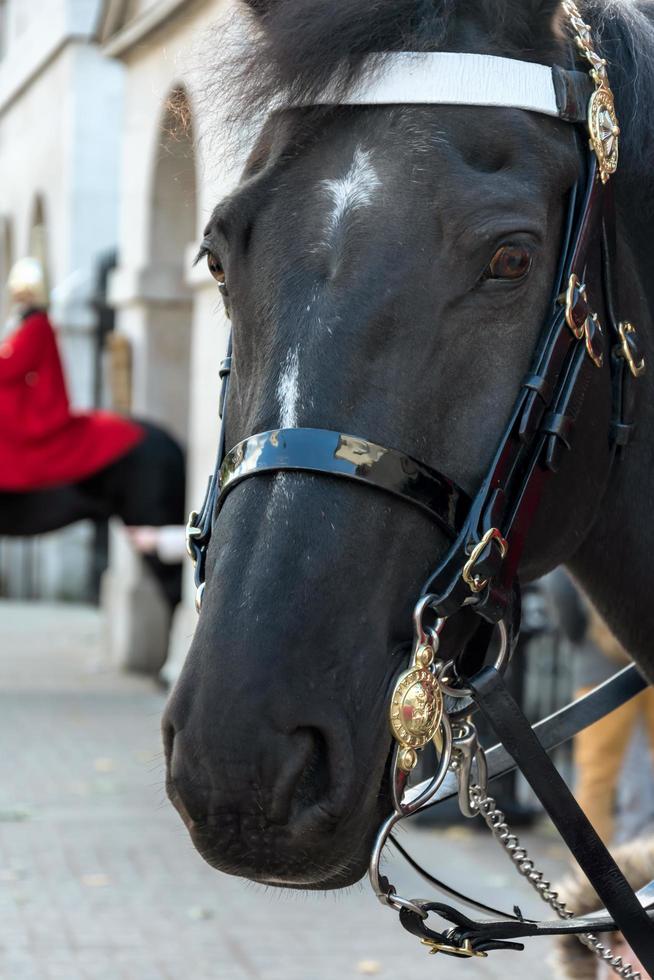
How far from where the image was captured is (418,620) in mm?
1847

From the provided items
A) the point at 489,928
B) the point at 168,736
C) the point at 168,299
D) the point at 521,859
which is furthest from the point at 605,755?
the point at 168,299

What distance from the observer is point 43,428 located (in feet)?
33.9

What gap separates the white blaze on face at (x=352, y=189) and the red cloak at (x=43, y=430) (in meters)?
8.56

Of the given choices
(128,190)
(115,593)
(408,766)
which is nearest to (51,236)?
(128,190)

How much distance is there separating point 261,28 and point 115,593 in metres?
9.96

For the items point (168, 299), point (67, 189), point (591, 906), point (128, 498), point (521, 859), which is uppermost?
point (67, 189)

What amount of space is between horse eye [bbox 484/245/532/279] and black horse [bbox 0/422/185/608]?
28.6 ft

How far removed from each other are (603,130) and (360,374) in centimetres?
58

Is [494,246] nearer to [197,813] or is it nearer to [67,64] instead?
[197,813]

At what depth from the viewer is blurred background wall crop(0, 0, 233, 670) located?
1023 centimetres

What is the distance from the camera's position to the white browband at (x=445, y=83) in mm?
2064

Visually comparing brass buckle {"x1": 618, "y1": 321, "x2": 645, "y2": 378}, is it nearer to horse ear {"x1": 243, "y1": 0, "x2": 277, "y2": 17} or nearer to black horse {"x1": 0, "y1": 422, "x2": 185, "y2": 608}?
horse ear {"x1": 243, "y1": 0, "x2": 277, "y2": 17}

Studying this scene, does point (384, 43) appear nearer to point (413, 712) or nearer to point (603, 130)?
point (603, 130)

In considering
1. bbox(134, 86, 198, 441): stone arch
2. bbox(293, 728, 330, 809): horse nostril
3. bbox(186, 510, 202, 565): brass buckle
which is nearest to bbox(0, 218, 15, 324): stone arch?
bbox(134, 86, 198, 441): stone arch
